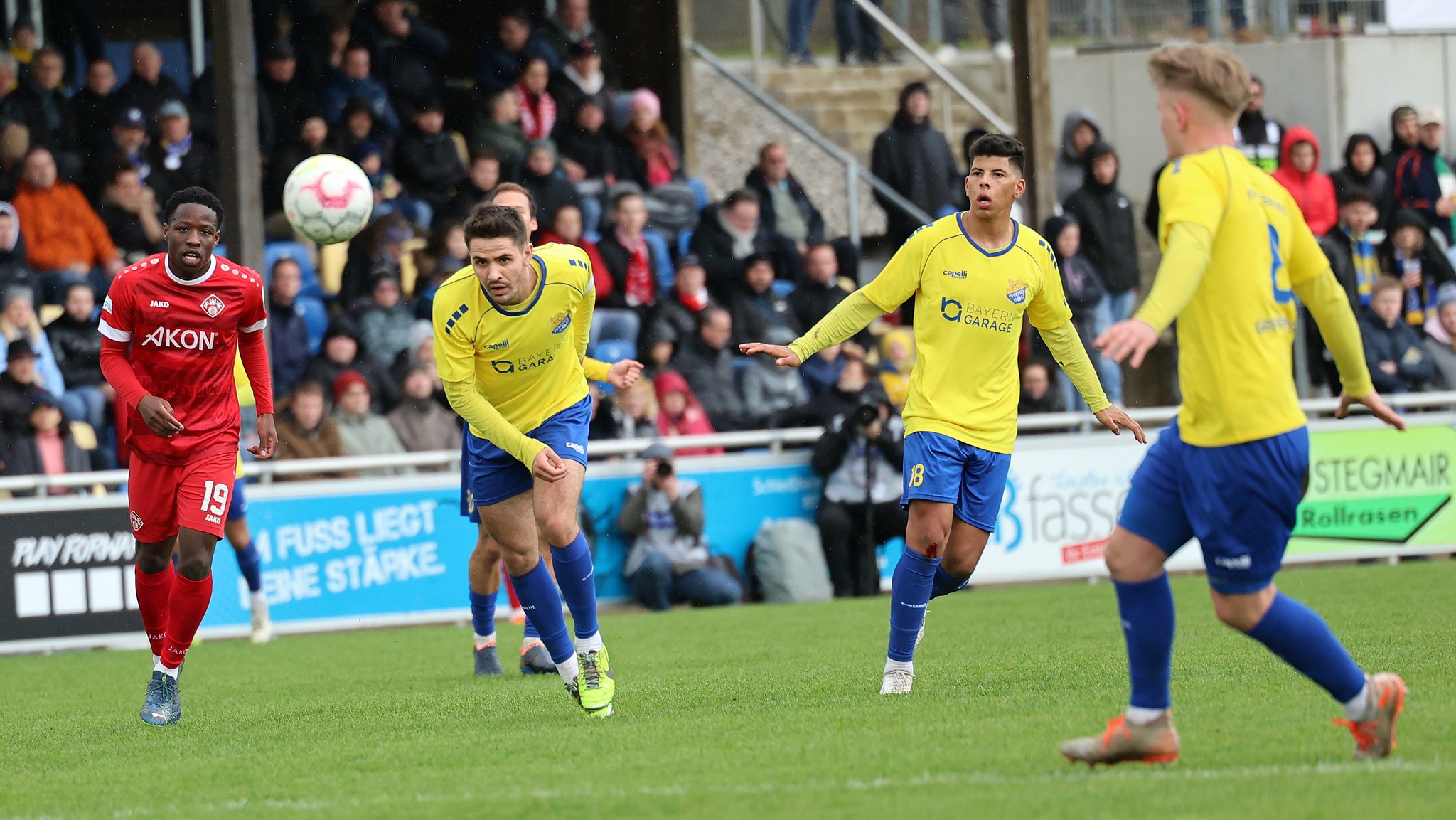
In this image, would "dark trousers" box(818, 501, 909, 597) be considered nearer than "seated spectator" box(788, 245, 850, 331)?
Yes

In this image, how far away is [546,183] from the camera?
1556cm

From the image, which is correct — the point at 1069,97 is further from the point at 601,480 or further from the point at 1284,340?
the point at 1284,340

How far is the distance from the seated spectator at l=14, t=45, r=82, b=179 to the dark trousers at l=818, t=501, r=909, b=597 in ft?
22.7

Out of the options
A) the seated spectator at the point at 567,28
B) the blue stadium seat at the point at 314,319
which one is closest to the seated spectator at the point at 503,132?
the seated spectator at the point at 567,28

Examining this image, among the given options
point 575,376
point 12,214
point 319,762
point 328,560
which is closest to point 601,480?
point 328,560

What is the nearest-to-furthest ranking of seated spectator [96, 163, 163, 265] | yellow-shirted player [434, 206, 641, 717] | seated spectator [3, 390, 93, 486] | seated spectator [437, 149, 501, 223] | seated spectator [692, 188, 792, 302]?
1. yellow-shirted player [434, 206, 641, 717]
2. seated spectator [3, 390, 93, 486]
3. seated spectator [96, 163, 163, 265]
4. seated spectator [437, 149, 501, 223]
5. seated spectator [692, 188, 792, 302]

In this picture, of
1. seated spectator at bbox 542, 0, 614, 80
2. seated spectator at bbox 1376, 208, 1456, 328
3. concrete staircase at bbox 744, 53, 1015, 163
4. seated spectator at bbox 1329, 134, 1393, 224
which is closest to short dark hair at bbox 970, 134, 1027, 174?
seated spectator at bbox 542, 0, 614, 80

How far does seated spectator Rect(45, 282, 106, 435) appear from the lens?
1346cm

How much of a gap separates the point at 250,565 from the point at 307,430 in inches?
67.2

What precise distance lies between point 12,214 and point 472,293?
8.24 metres

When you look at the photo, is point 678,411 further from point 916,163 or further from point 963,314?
point 963,314

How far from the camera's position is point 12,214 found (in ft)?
45.9

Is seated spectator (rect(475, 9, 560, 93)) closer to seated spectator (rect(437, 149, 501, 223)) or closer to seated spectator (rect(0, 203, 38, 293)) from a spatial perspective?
seated spectator (rect(437, 149, 501, 223))

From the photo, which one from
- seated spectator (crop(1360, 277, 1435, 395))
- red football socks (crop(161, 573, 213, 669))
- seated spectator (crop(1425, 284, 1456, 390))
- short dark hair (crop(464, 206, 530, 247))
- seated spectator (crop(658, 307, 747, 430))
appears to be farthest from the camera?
seated spectator (crop(1425, 284, 1456, 390))
